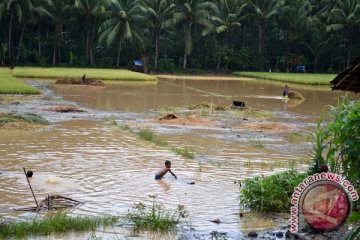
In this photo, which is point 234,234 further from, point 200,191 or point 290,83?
point 290,83

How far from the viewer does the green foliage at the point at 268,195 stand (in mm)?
8719

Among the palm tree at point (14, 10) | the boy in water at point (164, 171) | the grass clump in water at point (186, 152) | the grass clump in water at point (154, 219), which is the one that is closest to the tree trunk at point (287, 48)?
the palm tree at point (14, 10)

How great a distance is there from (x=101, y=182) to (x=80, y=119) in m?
9.15

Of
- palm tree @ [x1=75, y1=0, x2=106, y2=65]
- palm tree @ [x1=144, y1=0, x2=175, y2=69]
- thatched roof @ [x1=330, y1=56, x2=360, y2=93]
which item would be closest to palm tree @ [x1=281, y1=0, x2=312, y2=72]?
palm tree @ [x1=144, y1=0, x2=175, y2=69]

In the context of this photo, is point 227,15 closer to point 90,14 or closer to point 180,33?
point 180,33

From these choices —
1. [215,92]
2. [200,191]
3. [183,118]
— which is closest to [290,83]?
[215,92]

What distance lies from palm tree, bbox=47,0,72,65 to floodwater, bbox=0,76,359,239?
25.6 m

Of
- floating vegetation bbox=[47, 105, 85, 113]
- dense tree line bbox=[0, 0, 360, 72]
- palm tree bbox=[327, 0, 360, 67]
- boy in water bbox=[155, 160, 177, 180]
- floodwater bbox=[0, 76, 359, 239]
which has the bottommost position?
floodwater bbox=[0, 76, 359, 239]

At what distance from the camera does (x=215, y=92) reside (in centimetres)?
3372

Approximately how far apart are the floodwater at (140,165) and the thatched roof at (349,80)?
239cm

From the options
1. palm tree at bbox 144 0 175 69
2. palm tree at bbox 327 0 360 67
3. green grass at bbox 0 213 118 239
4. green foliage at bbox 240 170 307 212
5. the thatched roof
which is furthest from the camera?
palm tree at bbox 327 0 360 67

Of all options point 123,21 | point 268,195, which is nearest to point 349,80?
point 268,195

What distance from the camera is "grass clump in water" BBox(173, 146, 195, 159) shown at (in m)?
13.6

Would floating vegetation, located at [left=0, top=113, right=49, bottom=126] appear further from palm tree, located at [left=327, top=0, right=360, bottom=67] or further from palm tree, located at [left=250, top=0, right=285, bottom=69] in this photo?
palm tree, located at [left=327, top=0, right=360, bottom=67]
